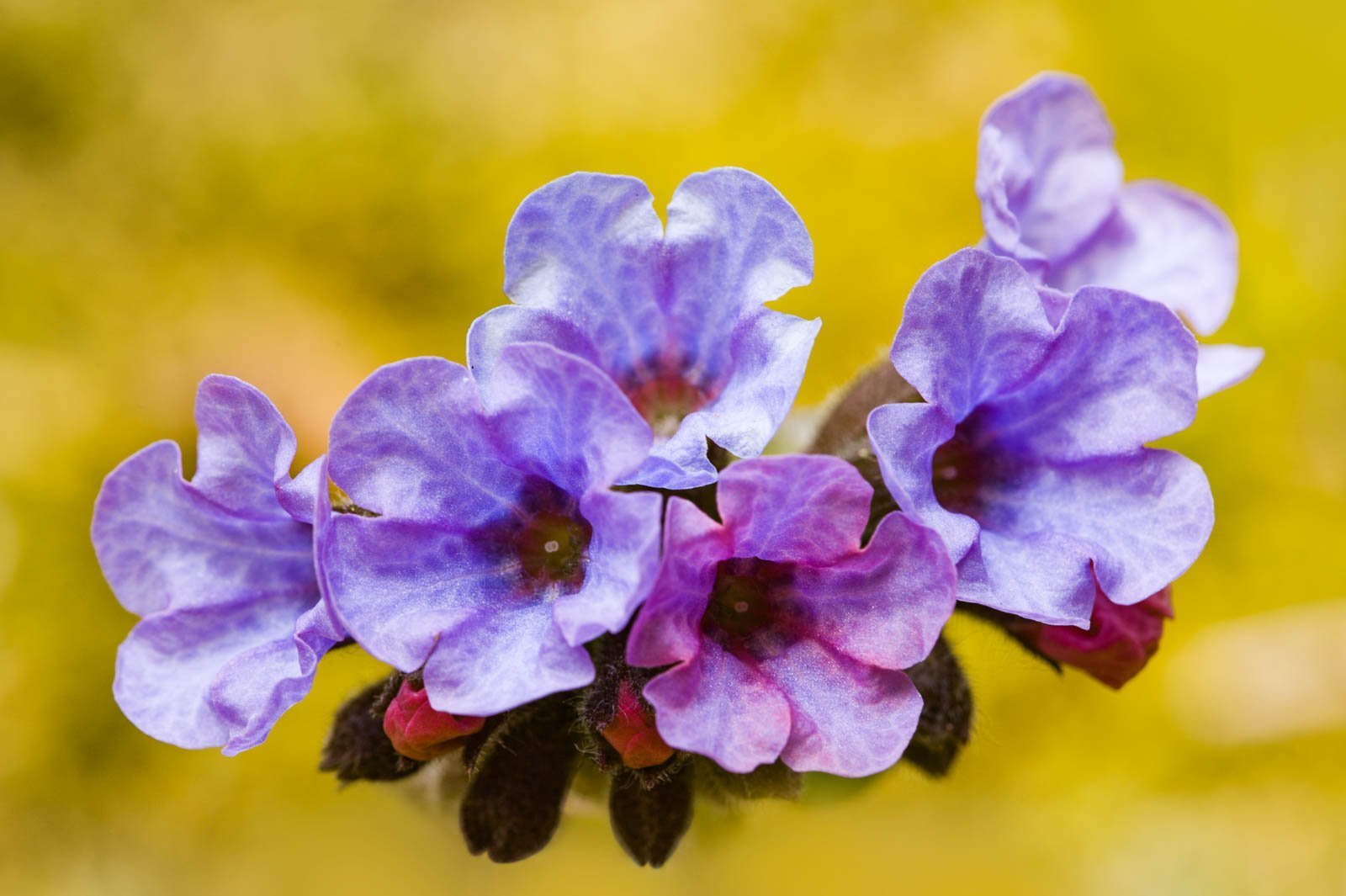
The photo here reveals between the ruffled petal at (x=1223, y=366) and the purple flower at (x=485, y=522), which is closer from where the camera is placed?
the purple flower at (x=485, y=522)

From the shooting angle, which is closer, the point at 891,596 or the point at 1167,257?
the point at 891,596

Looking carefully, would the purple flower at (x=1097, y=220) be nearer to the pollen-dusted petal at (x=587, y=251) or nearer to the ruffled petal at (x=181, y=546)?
the pollen-dusted petal at (x=587, y=251)

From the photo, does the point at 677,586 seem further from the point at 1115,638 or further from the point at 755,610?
the point at 1115,638

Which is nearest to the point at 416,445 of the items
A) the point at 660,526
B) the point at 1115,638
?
the point at 660,526

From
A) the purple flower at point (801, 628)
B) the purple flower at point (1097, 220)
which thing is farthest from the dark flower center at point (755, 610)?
the purple flower at point (1097, 220)

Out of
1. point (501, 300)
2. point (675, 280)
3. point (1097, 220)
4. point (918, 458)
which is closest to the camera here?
point (918, 458)

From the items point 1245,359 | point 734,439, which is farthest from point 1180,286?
point 734,439

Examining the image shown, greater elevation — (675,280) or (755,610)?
(675,280)
